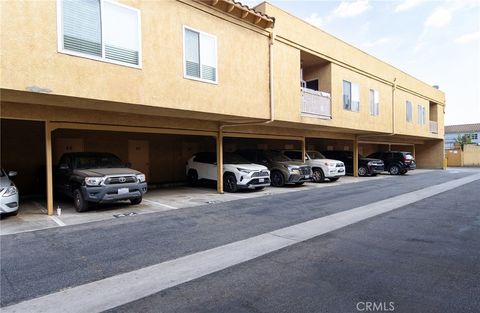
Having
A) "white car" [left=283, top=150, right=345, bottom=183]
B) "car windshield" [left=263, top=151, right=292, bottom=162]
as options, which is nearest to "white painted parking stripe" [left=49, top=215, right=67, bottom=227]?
"car windshield" [left=263, top=151, right=292, bottom=162]

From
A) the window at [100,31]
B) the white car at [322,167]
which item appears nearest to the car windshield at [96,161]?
the window at [100,31]

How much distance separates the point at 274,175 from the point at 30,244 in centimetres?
1079

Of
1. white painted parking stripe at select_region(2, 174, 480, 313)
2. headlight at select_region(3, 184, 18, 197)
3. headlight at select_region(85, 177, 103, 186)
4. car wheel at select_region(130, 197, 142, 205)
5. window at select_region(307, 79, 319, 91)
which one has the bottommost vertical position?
white painted parking stripe at select_region(2, 174, 480, 313)

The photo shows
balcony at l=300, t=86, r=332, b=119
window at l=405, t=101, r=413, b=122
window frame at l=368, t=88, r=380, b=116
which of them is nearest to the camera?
balcony at l=300, t=86, r=332, b=119

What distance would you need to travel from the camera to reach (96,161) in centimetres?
960

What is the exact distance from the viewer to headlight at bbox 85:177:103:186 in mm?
8180

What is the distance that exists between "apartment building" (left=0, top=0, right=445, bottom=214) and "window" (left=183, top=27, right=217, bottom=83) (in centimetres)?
3

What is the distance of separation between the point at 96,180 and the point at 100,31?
150 inches

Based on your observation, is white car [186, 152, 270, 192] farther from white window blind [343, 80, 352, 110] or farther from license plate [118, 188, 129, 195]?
white window blind [343, 80, 352, 110]

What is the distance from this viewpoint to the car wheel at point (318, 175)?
54.7 ft

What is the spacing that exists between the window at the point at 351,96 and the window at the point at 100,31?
11.7 meters

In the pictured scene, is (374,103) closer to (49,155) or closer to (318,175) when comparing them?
(318,175)

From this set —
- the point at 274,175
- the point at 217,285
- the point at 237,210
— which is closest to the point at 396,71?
the point at 274,175

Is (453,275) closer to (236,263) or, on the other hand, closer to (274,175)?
(236,263)
